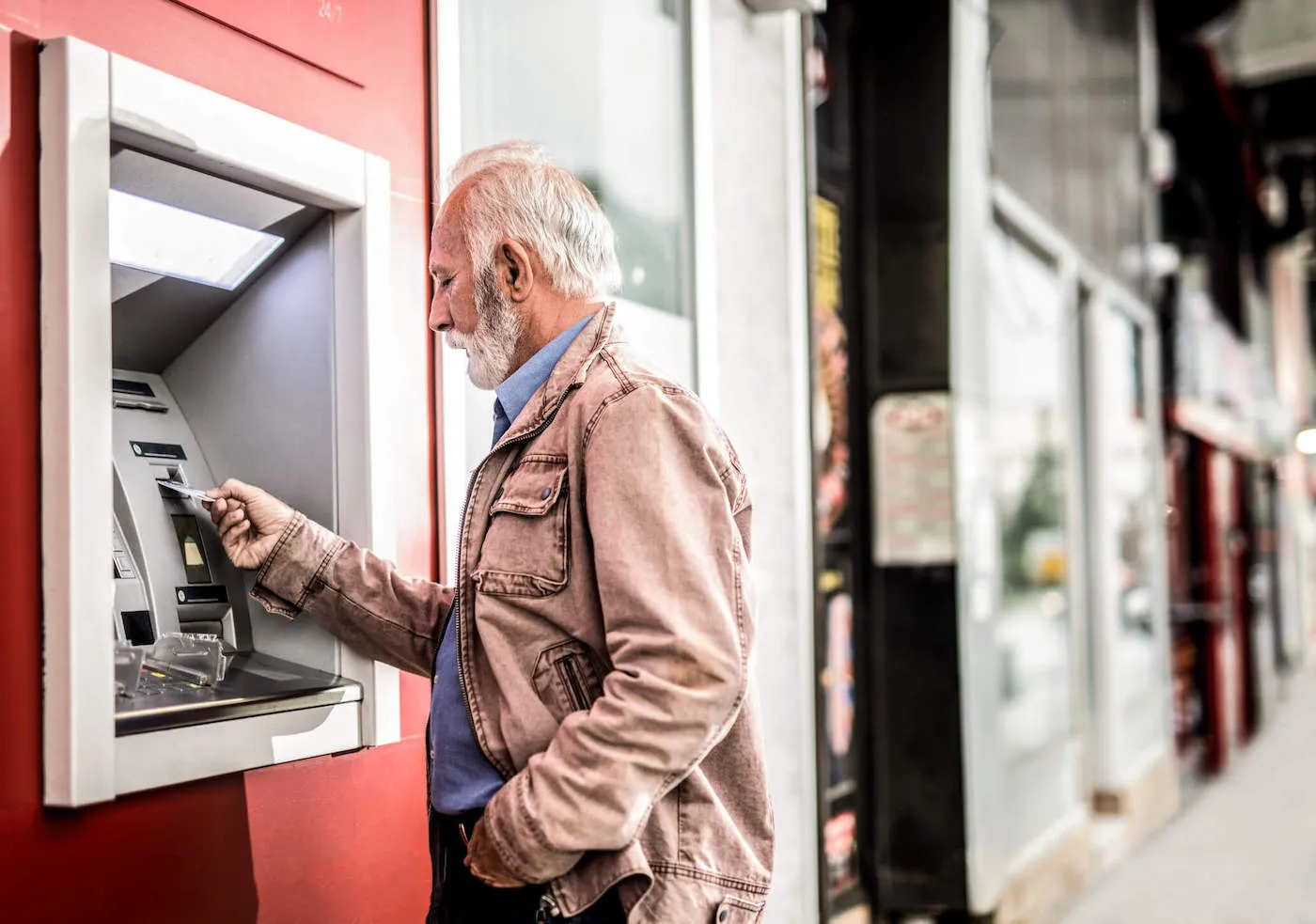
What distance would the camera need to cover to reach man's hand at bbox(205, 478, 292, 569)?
1.71m

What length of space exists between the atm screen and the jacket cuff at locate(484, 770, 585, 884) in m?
0.62

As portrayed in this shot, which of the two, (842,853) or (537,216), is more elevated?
(537,216)

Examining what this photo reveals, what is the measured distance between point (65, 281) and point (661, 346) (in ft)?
4.96

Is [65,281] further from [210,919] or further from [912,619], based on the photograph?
[912,619]

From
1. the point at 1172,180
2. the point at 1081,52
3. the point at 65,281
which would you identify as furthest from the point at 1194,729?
the point at 65,281

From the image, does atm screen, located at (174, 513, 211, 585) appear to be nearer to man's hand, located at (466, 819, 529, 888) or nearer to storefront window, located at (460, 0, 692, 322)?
man's hand, located at (466, 819, 529, 888)

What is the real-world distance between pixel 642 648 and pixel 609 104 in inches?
66.0

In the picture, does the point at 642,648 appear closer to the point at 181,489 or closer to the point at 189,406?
the point at 181,489

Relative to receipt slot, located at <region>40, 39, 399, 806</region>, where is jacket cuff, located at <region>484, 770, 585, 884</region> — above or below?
below

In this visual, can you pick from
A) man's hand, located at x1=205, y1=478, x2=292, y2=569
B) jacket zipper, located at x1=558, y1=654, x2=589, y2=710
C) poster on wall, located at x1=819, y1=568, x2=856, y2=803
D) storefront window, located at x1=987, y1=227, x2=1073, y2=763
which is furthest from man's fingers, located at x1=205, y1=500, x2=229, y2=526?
storefront window, located at x1=987, y1=227, x2=1073, y2=763

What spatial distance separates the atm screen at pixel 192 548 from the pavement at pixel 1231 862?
447 centimetres

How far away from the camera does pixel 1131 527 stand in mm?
7211

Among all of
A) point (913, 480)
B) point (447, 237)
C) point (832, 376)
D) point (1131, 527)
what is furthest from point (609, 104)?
point (1131, 527)

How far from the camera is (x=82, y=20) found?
58.2 inches
